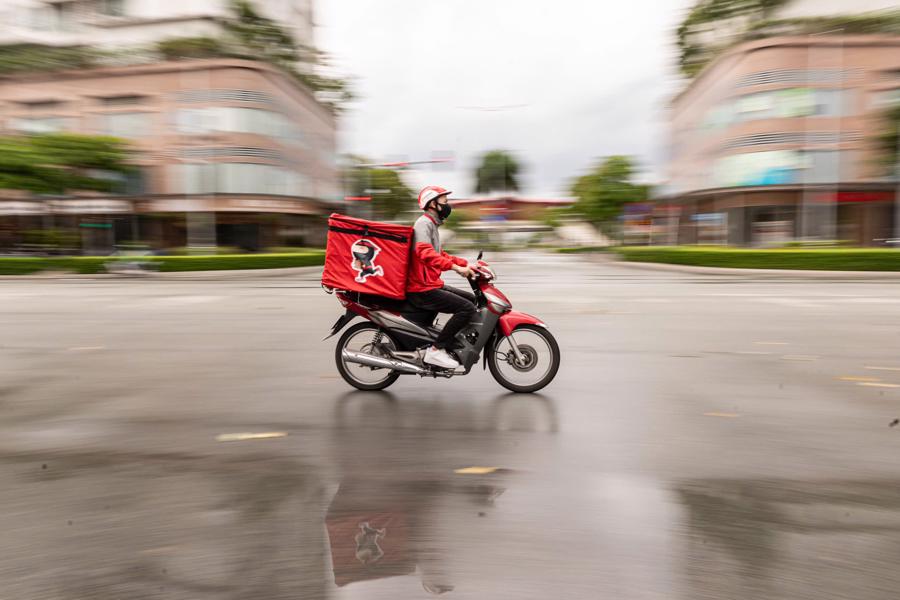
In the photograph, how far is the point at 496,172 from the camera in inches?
4099

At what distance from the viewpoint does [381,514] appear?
10.9 feet

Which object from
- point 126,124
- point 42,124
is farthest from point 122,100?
point 42,124

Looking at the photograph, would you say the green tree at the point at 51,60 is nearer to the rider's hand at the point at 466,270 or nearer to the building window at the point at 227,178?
the building window at the point at 227,178

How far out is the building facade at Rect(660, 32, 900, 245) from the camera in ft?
130

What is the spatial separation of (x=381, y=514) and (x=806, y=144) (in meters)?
43.4

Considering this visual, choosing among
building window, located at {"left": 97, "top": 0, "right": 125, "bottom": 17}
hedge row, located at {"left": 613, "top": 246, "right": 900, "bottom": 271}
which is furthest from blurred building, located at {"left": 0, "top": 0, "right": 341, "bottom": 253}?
hedge row, located at {"left": 613, "top": 246, "right": 900, "bottom": 271}

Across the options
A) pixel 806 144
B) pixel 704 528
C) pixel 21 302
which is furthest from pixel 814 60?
pixel 704 528

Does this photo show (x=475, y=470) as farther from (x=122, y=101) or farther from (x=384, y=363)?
(x=122, y=101)

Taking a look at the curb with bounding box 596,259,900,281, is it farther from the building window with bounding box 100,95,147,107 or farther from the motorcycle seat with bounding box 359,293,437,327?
the building window with bounding box 100,95,147,107

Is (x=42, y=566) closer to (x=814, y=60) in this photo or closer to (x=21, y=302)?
(x=21, y=302)

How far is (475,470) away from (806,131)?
42759 mm

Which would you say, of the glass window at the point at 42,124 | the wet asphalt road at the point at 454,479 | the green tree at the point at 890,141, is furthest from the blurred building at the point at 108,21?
the wet asphalt road at the point at 454,479

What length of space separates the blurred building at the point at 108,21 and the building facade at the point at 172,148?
19.7 feet

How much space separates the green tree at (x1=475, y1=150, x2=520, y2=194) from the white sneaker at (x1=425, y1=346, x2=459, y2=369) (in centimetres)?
9829
